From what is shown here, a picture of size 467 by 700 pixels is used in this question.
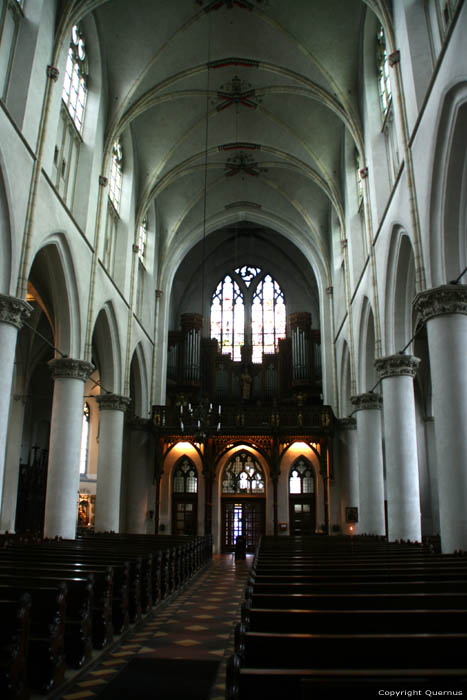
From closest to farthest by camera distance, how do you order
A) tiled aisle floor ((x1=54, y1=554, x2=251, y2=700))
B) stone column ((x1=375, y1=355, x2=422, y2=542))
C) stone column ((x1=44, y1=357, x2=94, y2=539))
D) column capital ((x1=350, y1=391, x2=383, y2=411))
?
tiled aisle floor ((x1=54, y1=554, x2=251, y2=700)) → stone column ((x1=375, y1=355, x2=422, y2=542)) → stone column ((x1=44, y1=357, x2=94, y2=539)) → column capital ((x1=350, y1=391, x2=383, y2=411))

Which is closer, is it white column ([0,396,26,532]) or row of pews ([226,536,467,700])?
row of pews ([226,536,467,700])

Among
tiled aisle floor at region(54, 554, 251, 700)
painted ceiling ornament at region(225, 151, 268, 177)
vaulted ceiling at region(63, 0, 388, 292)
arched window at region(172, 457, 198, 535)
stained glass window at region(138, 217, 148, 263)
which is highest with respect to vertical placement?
painted ceiling ornament at region(225, 151, 268, 177)

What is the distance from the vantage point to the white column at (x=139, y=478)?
25.3 metres

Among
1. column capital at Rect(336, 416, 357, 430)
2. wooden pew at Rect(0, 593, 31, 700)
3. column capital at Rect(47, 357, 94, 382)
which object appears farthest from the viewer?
column capital at Rect(336, 416, 357, 430)

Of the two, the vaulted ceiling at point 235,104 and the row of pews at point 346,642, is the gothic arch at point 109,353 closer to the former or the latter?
the vaulted ceiling at point 235,104

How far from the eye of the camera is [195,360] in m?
30.8

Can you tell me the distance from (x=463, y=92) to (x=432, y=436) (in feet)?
63.0

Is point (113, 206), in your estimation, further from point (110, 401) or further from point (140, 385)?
point (140, 385)

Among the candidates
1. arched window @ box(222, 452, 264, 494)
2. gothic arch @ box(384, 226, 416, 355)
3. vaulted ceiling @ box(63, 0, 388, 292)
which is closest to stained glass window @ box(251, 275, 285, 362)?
vaulted ceiling @ box(63, 0, 388, 292)

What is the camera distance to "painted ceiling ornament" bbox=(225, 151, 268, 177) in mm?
26047

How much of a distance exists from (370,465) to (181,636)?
484 inches

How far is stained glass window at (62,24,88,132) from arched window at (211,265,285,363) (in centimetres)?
1736

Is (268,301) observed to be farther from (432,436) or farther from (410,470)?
(410,470)

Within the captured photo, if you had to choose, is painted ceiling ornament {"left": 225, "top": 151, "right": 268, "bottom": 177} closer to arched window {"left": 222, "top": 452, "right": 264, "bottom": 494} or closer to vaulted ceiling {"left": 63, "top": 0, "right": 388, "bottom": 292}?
vaulted ceiling {"left": 63, "top": 0, "right": 388, "bottom": 292}
